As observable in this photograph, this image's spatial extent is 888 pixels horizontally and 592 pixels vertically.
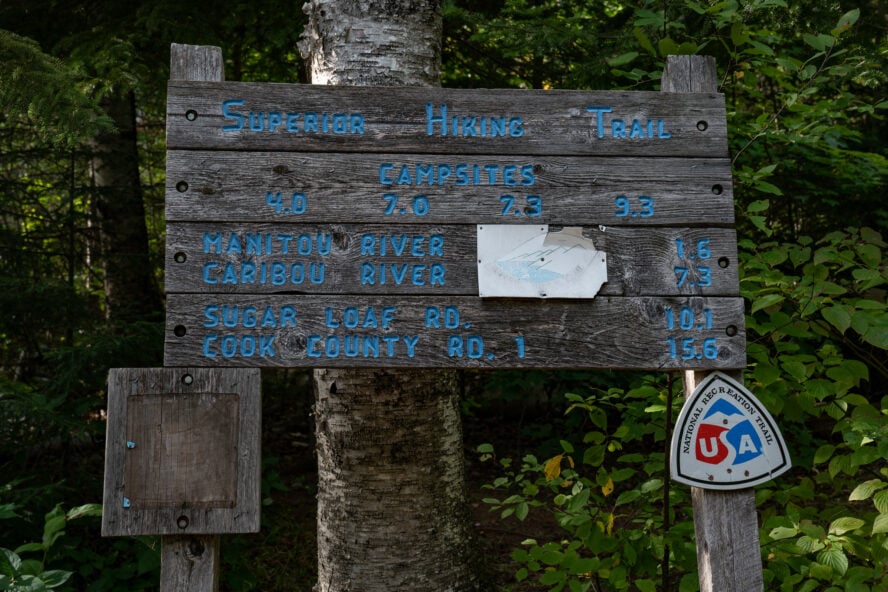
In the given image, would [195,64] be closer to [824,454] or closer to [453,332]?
[453,332]

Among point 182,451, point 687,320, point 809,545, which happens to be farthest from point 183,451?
point 809,545

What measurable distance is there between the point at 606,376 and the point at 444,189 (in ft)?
12.9

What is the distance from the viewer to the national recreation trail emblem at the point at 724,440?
7.75ft

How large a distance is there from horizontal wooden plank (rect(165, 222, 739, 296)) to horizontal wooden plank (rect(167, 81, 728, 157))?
0.88 ft

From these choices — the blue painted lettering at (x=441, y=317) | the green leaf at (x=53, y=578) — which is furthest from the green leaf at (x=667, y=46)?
the green leaf at (x=53, y=578)

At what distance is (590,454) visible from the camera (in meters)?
3.05

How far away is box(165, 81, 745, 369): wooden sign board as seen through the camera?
2328 mm

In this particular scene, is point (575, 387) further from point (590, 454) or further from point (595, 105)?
point (595, 105)

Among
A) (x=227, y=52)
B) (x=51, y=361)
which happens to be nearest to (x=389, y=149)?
(x=227, y=52)

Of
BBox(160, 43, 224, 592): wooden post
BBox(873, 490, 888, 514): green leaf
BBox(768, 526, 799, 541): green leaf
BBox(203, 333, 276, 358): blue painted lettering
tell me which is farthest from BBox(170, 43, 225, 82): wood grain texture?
BBox(873, 490, 888, 514): green leaf

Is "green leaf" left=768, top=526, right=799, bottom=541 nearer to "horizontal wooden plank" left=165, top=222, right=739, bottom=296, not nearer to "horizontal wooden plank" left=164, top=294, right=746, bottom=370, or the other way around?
"horizontal wooden plank" left=164, top=294, right=746, bottom=370

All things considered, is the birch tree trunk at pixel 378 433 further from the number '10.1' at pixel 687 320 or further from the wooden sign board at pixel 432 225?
the number '10.1' at pixel 687 320

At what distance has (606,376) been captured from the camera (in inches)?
237

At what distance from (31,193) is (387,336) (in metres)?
4.98
